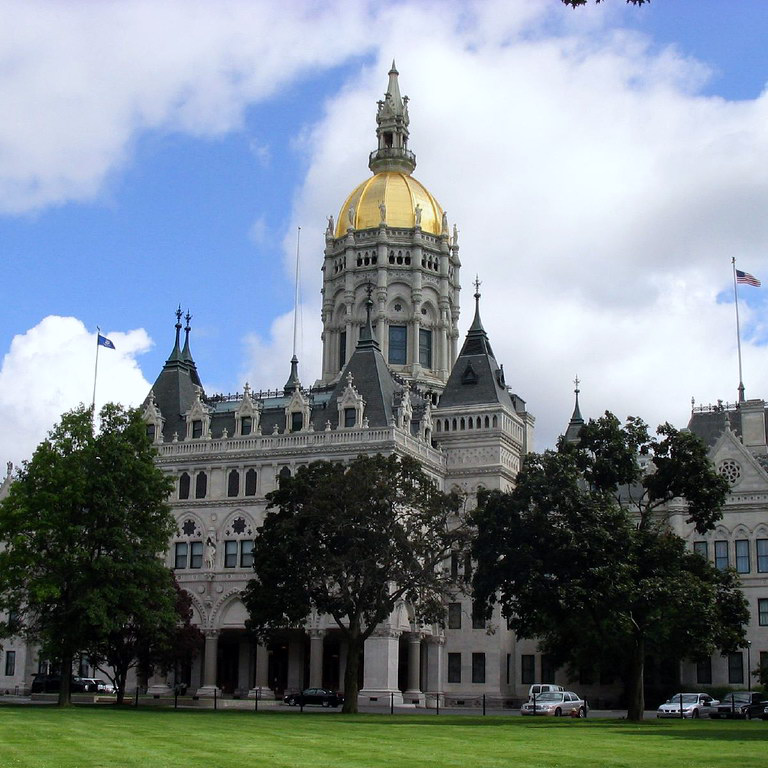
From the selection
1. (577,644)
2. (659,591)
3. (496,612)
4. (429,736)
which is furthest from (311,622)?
(429,736)

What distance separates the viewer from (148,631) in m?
66.8

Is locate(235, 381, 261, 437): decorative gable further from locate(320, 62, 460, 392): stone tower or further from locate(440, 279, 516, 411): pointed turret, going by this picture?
locate(320, 62, 460, 392): stone tower

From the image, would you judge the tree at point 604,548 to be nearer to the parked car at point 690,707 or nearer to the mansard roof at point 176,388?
the parked car at point 690,707

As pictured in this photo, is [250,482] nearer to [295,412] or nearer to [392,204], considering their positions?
[295,412]

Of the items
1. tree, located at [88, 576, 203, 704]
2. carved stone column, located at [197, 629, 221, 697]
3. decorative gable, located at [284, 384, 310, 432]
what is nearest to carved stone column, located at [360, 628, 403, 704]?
tree, located at [88, 576, 203, 704]

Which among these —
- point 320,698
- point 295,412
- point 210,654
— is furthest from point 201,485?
point 320,698

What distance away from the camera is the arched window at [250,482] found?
299 ft

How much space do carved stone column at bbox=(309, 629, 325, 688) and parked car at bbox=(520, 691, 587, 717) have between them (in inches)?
844

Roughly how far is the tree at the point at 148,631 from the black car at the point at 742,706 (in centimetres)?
3083

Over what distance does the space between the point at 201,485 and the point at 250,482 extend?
4.31 m

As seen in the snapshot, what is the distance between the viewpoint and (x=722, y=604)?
212 feet

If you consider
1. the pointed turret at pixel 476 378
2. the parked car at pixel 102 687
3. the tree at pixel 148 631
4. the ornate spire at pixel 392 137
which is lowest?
the parked car at pixel 102 687

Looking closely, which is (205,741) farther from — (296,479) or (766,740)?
(296,479)

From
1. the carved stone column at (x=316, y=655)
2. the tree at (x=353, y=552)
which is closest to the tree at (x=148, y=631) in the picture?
the tree at (x=353, y=552)
